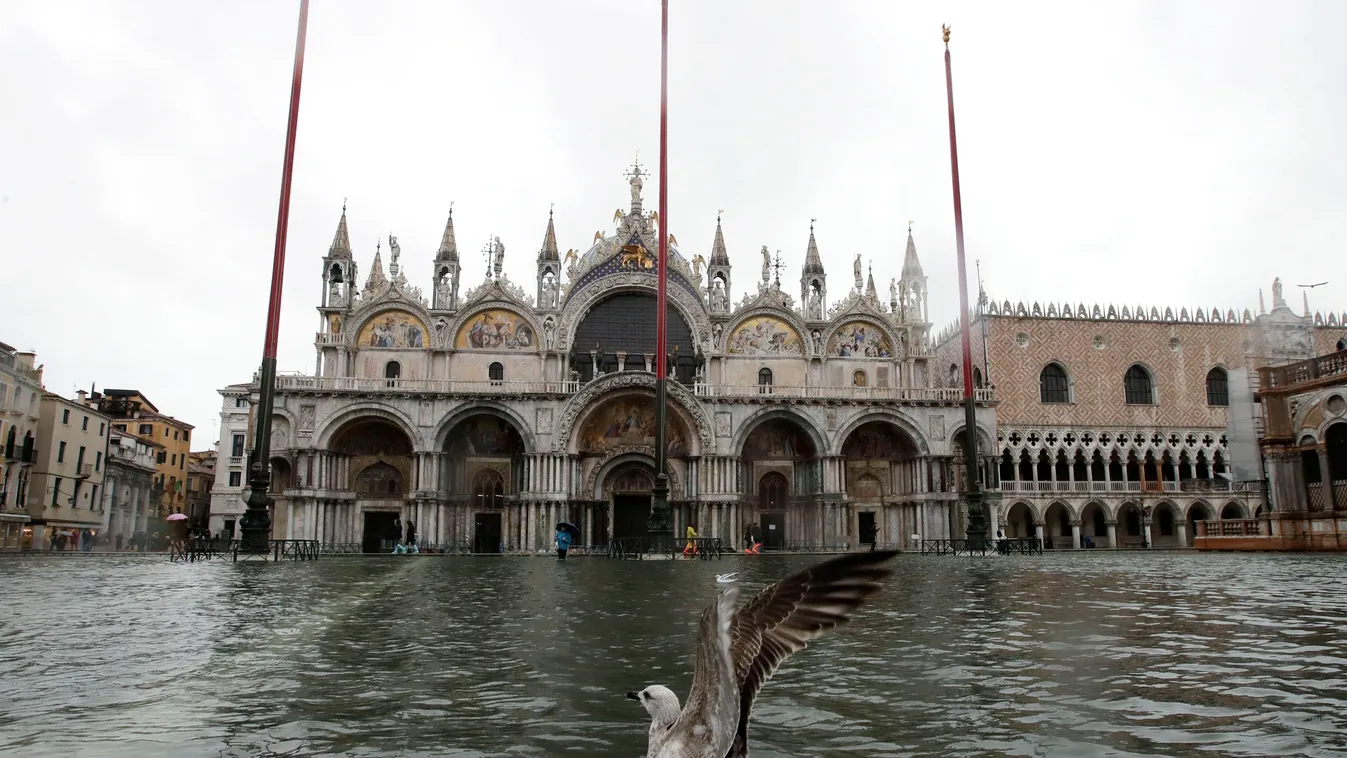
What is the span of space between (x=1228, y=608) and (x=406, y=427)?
→ 3272cm

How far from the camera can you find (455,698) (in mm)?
Result: 5340

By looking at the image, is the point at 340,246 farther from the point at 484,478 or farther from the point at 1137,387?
the point at 1137,387

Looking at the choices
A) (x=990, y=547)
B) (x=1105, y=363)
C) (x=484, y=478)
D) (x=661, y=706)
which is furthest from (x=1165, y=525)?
(x=661, y=706)

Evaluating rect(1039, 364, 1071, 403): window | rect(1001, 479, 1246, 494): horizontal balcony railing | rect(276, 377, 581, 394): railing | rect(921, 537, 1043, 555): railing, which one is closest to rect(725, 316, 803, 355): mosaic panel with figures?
rect(276, 377, 581, 394): railing

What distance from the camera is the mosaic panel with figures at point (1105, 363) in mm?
44688

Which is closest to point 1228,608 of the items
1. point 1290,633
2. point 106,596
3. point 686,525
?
point 1290,633

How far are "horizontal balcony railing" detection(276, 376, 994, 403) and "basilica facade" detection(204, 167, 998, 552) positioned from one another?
101mm

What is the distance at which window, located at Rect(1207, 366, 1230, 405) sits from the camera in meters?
46.1

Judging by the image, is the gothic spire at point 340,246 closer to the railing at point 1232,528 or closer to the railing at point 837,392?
the railing at point 837,392

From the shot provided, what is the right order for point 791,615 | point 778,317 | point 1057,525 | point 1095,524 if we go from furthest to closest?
point 1095,524, point 1057,525, point 778,317, point 791,615

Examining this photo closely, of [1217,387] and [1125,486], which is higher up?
[1217,387]

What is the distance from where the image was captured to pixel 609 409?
39688 mm

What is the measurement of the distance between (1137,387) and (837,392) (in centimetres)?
1768

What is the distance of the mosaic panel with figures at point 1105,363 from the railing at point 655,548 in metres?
19.8
